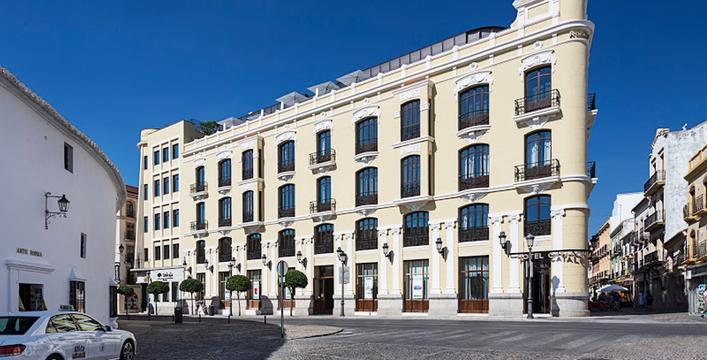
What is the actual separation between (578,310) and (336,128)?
68.9 feet

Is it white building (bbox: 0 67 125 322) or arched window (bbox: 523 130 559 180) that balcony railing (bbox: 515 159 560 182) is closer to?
arched window (bbox: 523 130 559 180)

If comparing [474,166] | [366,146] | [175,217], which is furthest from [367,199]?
[175,217]

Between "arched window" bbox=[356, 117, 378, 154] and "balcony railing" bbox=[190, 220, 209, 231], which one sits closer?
"arched window" bbox=[356, 117, 378, 154]

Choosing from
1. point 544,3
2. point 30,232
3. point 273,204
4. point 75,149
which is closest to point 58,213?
point 30,232

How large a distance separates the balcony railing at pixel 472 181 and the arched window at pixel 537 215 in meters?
2.91

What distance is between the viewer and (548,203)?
1377 inches

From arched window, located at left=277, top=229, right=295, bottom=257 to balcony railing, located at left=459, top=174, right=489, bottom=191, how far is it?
15554 millimetres

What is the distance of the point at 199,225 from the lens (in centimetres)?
5756

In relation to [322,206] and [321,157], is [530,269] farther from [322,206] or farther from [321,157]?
[321,157]

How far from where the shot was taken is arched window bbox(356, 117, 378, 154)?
43969mm

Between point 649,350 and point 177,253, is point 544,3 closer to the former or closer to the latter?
point 649,350

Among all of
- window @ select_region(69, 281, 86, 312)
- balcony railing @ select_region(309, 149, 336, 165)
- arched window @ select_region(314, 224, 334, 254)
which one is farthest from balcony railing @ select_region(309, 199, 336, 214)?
window @ select_region(69, 281, 86, 312)

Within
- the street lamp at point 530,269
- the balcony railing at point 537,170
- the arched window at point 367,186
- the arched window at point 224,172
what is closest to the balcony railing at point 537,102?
the balcony railing at point 537,170

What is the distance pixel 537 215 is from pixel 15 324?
28827 millimetres
